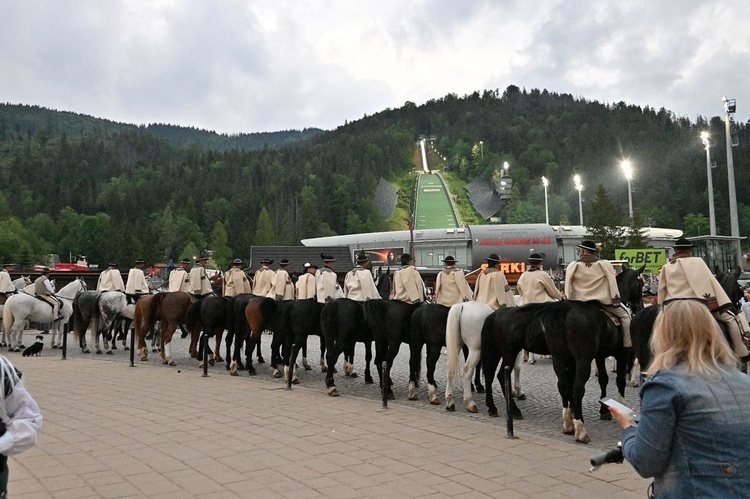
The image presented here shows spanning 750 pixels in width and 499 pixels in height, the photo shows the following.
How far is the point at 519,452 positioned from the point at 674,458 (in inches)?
196

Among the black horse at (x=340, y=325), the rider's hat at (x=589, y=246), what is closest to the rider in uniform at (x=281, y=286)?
the black horse at (x=340, y=325)

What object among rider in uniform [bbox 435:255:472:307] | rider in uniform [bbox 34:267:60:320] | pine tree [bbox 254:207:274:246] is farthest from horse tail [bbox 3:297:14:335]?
pine tree [bbox 254:207:274:246]

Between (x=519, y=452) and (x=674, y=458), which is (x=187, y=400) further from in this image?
(x=674, y=458)

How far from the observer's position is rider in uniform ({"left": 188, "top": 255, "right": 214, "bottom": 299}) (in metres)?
18.0

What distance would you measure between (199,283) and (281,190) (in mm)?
140626

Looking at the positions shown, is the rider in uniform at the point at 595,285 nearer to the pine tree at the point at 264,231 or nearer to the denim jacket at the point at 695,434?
the denim jacket at the point at 695,434

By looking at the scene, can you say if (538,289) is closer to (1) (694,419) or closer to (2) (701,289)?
(2) (701,289)

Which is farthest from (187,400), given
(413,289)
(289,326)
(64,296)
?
(64,296)

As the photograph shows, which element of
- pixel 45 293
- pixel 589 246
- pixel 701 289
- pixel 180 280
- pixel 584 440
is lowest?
pixel 584 440

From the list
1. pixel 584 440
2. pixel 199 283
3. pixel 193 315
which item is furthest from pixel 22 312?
pixel 584 440

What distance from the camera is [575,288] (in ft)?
31.4

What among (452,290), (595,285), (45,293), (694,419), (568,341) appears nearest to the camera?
(694,419)

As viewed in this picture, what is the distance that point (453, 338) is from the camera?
1127cm

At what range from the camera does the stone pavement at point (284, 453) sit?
6383mm
